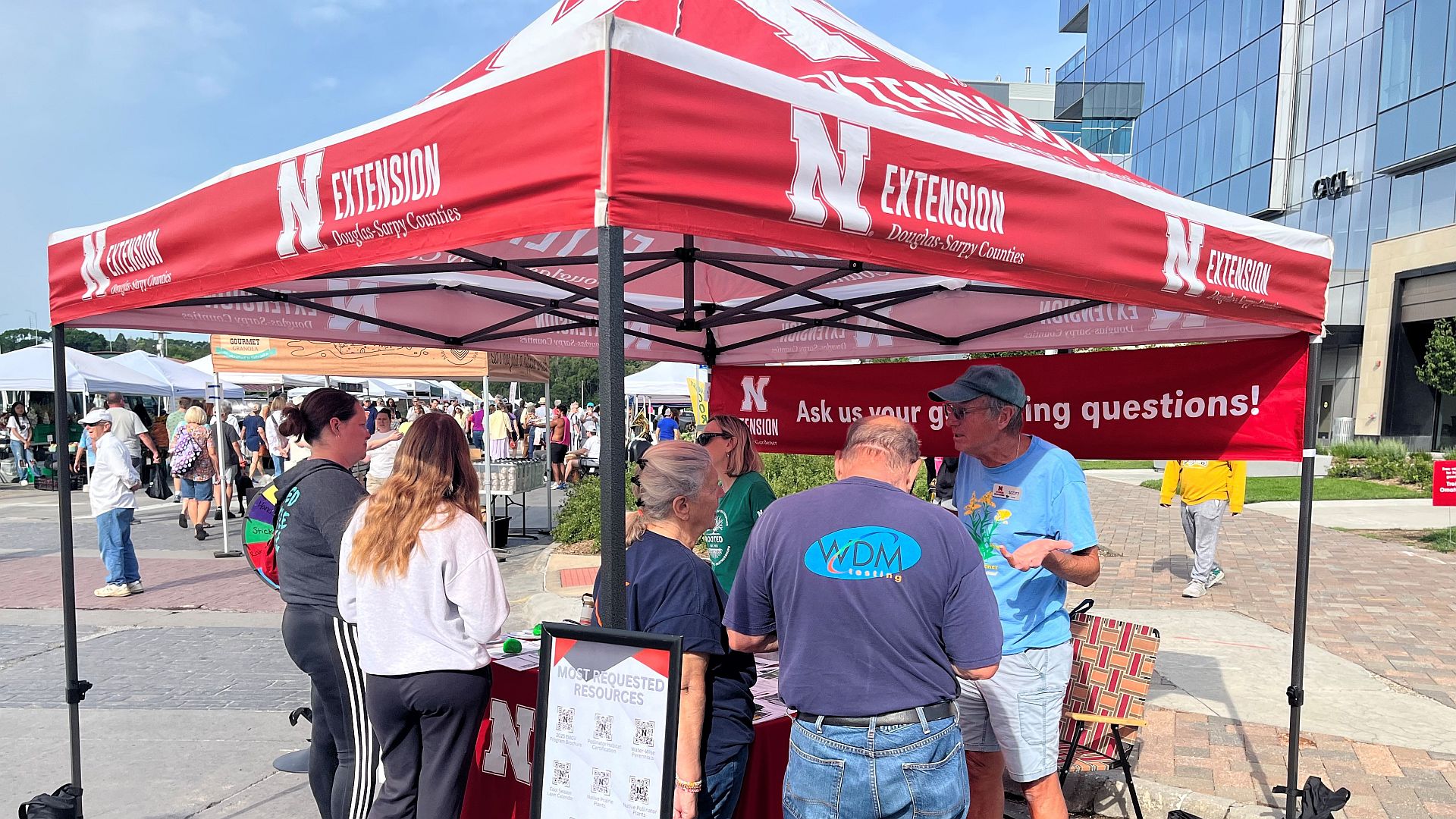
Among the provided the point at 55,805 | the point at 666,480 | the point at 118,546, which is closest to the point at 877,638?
the point at 666,480

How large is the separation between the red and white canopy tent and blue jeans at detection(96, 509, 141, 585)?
514 centimetres

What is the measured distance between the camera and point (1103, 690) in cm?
355

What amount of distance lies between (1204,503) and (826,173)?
7.51m

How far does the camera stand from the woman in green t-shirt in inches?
155

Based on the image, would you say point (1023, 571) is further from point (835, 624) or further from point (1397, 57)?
point (1397, 57)

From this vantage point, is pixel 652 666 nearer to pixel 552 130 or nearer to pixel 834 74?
pixel 552 130

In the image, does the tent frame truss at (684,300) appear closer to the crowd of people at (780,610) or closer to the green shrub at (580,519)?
the crowd of people at (780,610)

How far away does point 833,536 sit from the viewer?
2059mm

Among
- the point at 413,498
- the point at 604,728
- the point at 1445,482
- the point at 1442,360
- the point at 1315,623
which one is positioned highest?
the point at 1442,360

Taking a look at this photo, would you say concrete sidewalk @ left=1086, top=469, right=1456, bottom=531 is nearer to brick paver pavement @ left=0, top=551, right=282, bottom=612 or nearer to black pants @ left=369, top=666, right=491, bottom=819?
black pants @ left=369, top=666, right=491, bottom=819

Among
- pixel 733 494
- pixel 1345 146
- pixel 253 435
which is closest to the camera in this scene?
pixel 733 494

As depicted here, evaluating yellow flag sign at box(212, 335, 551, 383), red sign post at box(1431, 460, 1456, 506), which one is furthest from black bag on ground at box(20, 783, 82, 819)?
red sign post at box(1431, 460, 1456, 506)

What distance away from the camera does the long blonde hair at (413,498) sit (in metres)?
2.54

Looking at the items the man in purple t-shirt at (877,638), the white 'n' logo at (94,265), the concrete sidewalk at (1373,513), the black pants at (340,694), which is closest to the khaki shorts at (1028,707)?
the man in purple t-shirt at (877,638)
